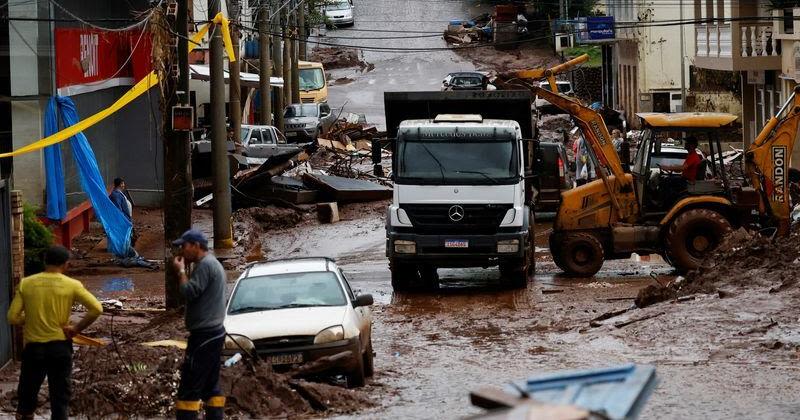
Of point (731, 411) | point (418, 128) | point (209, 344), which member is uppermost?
point (418, 128)

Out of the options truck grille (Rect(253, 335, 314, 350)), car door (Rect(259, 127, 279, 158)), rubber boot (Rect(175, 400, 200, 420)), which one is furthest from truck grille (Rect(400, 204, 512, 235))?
car door (Rect(259, 127, 279, 158))

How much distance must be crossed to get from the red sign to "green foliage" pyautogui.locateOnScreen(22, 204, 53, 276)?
538 cm

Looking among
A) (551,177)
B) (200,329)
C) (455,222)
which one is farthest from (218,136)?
(200,329)

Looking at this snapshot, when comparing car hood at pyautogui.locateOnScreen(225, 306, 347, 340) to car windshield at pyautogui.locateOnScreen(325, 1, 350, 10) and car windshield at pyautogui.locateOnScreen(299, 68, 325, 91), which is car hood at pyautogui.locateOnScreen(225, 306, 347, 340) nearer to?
car windshield at pyautogui.locateOnScreen(299, 68, 325, 91)

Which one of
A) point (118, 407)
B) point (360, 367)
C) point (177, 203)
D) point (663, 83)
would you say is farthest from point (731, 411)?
point (663, 83)

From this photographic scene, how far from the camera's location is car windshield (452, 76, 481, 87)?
60594 millimetres

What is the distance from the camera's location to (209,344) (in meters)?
10.9

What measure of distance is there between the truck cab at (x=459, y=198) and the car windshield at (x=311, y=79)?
4322 centimetres

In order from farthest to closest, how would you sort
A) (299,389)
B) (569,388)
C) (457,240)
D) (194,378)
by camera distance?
(457,240), (299,389), (194,378), (569,388)

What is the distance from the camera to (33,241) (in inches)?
740

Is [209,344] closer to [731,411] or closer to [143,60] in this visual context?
[731,411]

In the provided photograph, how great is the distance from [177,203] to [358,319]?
5941 millimetres

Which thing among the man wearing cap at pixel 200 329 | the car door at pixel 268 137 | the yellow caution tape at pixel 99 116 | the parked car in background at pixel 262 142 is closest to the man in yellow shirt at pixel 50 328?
the man wearing cap at pixel 200 329

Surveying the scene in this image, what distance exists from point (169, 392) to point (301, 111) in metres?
42.8
